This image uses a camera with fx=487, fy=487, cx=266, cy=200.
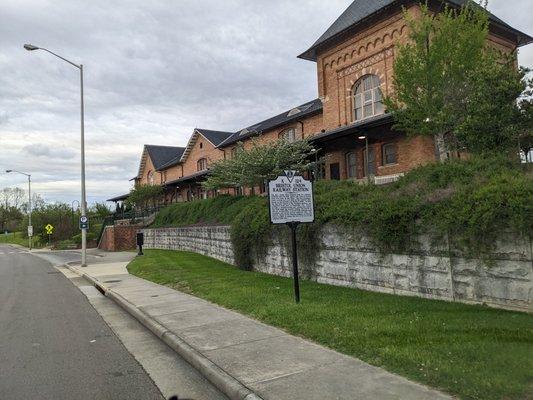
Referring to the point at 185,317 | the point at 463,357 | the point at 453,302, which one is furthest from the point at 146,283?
the point at 463,357

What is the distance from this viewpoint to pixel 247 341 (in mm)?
7117

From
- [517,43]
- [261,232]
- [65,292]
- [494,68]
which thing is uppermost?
[517,43]

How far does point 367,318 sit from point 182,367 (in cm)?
290

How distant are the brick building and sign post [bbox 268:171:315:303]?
14995 millimetres

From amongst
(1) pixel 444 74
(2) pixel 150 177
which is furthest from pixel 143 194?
(1) pixel 444 74

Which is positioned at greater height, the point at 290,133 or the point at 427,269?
the point at 290,133

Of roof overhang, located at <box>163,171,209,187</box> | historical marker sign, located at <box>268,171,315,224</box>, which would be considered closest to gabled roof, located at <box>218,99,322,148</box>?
roof overhang, located at <box>163,171,209,187</box>

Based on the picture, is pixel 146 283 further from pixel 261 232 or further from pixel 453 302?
pixel 453 302

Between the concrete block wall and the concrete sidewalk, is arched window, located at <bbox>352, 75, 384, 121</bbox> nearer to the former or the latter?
the concrete block wall

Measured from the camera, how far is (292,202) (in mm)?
9594

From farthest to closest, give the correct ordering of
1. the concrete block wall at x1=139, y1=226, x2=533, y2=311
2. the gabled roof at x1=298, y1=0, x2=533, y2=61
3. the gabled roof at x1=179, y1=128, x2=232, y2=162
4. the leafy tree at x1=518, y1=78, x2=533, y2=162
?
the gabled roof at x1=179, y1=128, x2=232, y2=162 → the gabled roof at x1=298, y1=0, x2=533, y2=61 → the leafy tree at x1=518, y1=78, x2=533, y2=162 → the concrete block wall at x1=139, y1=226, x2=533, y2=311

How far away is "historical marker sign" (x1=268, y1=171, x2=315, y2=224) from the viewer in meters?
9.38

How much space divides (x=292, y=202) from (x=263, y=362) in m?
4.11

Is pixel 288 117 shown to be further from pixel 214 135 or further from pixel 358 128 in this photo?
pixel 214 135
